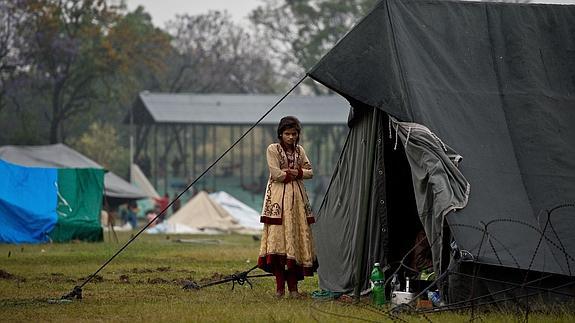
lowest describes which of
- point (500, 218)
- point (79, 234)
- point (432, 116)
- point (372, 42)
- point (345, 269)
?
point (79, 234)

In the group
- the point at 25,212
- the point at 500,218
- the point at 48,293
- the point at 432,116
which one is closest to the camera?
the point at 500,218

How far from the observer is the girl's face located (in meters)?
11.9

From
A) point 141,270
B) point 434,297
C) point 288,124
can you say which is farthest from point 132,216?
point 434,297

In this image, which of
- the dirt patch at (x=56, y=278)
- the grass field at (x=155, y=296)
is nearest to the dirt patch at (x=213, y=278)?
the grass field at (x=155, y=296)

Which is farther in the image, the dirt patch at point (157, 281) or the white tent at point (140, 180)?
the white tent at point (140, 180)

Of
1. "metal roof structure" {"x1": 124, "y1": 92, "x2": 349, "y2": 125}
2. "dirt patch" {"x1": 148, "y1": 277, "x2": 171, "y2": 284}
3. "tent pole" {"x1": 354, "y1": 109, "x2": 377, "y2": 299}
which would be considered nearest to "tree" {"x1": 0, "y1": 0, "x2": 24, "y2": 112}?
"metal roof structure" {"x1": 124, "y1": 92, "x2": 349, "y2": 125}

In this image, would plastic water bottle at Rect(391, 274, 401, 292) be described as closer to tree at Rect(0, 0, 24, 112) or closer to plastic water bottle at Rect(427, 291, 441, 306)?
plastic water bottle at Rect(427, 291, 441, 306)

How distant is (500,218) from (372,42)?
227 centimetres

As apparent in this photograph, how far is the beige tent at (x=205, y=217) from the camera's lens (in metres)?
39.7

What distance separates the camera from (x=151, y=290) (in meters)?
12.9

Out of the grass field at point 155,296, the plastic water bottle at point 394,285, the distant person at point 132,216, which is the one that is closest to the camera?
the grass field at point 155,296

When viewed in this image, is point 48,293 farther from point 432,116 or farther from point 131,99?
point 131,99

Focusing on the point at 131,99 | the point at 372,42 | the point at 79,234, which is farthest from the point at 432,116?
the point at 131,99

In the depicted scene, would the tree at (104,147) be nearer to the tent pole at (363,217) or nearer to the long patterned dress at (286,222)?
the long patterned dress at (286,222)
